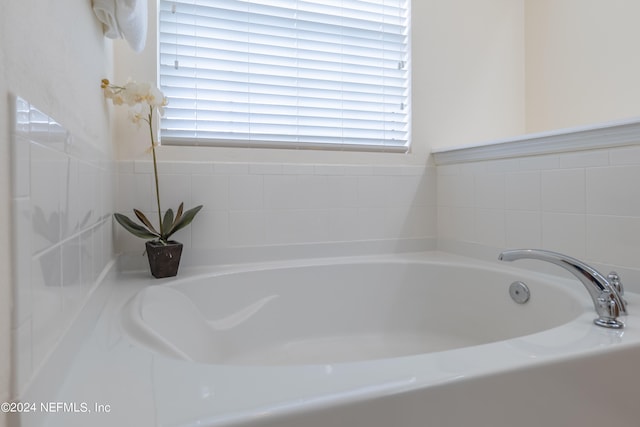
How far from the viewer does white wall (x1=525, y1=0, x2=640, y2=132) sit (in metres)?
1.59

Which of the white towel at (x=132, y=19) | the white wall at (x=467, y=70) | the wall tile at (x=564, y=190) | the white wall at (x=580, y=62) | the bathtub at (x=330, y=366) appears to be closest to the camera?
the bathtub at (x=330, y=366)

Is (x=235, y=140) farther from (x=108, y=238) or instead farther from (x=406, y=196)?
(x=406, y=196)

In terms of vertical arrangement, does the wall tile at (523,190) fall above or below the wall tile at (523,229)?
above

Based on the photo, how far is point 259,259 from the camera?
1.52 m

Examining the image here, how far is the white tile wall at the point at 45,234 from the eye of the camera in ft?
1.27

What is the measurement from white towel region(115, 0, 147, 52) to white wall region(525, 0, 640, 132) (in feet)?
6.17

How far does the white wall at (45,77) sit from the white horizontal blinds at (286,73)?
1.53 feet

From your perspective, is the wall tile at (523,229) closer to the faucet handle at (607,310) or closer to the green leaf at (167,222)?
the faucet handle at (607,310)

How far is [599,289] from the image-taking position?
0.86 m

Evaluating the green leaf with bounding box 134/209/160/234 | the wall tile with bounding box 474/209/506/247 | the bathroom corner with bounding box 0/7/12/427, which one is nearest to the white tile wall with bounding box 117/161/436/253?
the green leaf with bounding box 134/209/160/234

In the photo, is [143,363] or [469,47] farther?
[469,47]

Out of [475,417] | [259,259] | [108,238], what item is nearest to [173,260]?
[108,238]

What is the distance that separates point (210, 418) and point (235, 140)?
1242mm

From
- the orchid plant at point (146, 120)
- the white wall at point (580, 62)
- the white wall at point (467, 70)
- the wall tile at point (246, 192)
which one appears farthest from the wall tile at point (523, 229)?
the orchid plant at point (146, 120)
